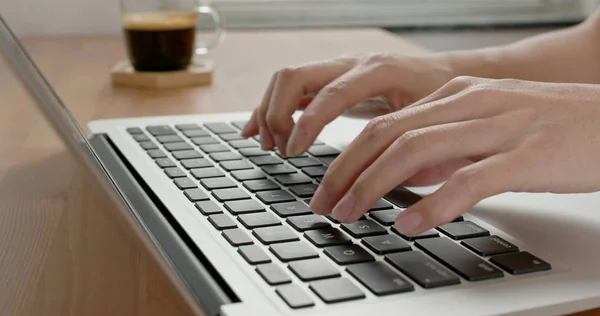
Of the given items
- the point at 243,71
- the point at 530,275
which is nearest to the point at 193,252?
the point at 530,275

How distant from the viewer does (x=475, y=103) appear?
0.56 m

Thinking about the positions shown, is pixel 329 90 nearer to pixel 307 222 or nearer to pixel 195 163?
pixel 195 163

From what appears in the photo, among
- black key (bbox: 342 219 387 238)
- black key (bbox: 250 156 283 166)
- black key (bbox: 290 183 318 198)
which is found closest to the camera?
black key (bbox: 342 219 387 238)

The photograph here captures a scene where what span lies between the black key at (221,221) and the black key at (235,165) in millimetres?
145

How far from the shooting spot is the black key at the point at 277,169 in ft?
2.20

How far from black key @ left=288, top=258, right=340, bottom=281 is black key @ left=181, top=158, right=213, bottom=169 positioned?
25cm

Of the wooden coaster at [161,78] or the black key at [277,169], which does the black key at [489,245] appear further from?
the wooden coaster at [161,78]

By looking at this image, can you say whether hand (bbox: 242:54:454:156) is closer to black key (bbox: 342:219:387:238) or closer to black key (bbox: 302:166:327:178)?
black key (bbox: 302:166:327:178)

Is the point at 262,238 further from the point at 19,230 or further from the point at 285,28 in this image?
the point at 285,28

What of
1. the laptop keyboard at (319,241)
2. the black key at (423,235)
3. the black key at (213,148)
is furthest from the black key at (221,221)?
the black key at (213,148)

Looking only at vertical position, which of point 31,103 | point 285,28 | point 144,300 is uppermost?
point 285,28

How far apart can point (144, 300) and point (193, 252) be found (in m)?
0.06

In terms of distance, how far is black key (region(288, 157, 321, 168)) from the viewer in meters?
0.70

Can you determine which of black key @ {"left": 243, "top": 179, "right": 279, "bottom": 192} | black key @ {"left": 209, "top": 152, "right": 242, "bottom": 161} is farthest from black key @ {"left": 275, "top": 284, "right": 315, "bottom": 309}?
black key @ {"left": 209, "top": 152, "right": 242, "bottom": 161}
